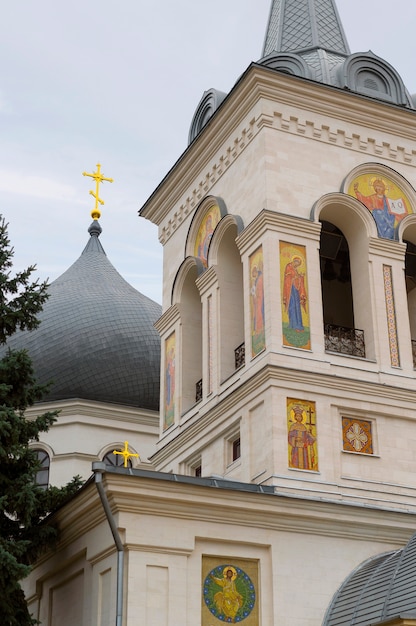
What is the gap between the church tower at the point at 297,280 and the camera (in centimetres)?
1819

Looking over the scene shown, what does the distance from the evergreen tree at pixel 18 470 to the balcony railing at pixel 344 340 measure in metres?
5.12

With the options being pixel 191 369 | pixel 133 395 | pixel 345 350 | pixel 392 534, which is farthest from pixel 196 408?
pixel 133 395

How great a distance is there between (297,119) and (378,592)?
9.52 m

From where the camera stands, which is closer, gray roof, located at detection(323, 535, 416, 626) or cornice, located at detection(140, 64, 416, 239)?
gray roof, located at detection(323, 535, 416, 626)

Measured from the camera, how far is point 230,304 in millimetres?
21141

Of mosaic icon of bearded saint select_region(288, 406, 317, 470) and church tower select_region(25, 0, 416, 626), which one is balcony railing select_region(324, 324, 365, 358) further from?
mosaic icon of bearded saint select_region(288, 406, 317, 470)

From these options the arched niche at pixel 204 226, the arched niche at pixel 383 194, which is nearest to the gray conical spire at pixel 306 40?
the arched niche at pixel 383 194

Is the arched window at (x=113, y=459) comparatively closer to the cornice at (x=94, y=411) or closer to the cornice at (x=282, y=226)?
the cornice at (x=94, y=411)

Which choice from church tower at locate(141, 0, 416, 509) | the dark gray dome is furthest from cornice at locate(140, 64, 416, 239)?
the dark gray dome

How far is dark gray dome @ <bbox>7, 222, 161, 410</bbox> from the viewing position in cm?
2911

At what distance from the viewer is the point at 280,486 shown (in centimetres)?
1719

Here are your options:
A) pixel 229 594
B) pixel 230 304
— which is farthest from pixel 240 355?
pixel 229 594

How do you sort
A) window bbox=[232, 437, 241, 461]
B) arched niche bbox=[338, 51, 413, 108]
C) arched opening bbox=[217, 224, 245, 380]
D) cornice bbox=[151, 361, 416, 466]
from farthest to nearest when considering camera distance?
arched niche bbox=[338, 51, 413, 108] → arched opening bbox=[217, 224, 245, 380] → window bbox=[232, 437, 241, 461] → cornice bbox=[151, 361, 416, 466]

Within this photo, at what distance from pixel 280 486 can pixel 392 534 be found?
76.6 inches
